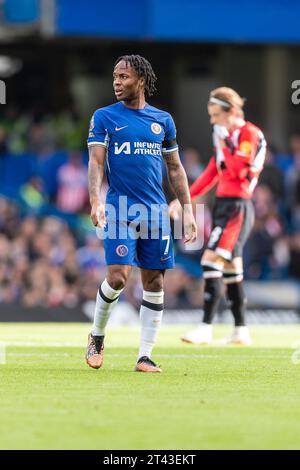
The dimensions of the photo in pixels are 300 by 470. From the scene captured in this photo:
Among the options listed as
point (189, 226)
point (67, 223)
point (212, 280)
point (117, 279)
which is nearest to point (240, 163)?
point (212, 280)

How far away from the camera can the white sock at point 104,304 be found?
1007 cm

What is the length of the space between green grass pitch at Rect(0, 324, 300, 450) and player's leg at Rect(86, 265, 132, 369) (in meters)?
0.13

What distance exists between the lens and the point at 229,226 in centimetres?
1363

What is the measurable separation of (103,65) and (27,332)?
49.0ft

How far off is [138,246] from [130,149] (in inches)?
31.3

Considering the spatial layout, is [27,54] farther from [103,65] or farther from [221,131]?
[221,131]

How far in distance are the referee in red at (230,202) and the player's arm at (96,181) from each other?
3.74 metres

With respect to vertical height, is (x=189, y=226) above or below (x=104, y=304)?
above

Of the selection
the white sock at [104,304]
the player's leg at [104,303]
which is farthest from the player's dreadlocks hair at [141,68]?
the white sock at [104,304]

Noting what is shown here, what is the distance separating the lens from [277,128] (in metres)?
27.7

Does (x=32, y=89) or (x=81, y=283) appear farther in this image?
(x=32, y=89)

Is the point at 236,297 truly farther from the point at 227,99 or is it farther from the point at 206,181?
the point at 227,99

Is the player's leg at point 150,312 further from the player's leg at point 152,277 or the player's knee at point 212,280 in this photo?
the player's knee at point 212,280

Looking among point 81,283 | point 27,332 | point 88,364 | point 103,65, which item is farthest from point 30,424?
point 103,65
